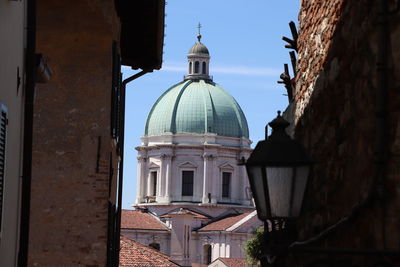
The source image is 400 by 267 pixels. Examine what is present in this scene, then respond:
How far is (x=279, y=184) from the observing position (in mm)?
5648

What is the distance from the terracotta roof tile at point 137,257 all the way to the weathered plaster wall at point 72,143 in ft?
46.5

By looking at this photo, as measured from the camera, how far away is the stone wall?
5.11 metres

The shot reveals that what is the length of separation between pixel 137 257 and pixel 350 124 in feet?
71.7

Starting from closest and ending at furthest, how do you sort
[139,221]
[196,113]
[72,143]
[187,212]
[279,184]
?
[279,184] < [72,143] < [187,212] < [139,221] < [196,113]

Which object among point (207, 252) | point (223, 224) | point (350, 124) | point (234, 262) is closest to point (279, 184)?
point (350, 124)

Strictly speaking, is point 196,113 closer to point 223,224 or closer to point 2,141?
point 223,224

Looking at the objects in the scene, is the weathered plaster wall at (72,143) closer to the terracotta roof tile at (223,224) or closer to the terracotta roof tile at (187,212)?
the terracotta roof tile at (187,212)

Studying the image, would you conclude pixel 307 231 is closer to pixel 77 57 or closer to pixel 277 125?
pixel 277 125

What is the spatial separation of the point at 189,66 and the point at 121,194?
84.4 metres

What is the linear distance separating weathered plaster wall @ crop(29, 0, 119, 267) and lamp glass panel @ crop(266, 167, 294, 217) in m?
5.88

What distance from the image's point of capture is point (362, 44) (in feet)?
19.1

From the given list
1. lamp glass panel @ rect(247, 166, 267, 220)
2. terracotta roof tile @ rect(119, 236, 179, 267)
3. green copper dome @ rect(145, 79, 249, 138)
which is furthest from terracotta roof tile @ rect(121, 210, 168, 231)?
lamp glass panel @ rect(247, 166, 267, 220)

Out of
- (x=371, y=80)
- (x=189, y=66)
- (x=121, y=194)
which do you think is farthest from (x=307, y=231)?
(x=189, y=66)

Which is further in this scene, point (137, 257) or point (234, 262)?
point (234, 262)
